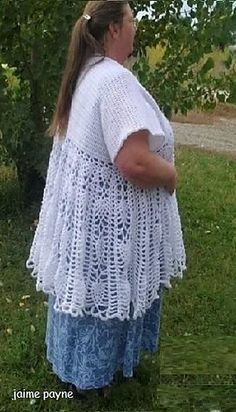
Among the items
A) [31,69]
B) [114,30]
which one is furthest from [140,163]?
[31,69]

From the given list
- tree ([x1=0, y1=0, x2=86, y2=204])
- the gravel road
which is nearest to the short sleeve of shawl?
tree ([x1=0, y1=0, x2=86, y2=204])

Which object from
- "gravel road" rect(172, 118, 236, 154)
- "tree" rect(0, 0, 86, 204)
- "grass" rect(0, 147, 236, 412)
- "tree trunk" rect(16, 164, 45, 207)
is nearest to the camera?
"grass" rect(0, 147, 236, 412)

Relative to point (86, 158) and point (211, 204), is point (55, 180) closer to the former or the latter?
point (86, 158)

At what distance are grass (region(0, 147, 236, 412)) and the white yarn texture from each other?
1.41ft

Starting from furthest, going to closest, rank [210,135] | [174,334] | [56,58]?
[210,135], [56,58], [174,334]

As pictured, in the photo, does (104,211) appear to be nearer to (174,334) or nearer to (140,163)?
(140,163)

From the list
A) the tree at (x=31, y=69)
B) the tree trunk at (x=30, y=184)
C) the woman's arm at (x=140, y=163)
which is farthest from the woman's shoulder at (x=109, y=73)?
the tree trunk at (x=30, y=184)

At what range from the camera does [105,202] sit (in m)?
2.63

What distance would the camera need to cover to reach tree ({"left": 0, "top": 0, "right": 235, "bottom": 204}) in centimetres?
459

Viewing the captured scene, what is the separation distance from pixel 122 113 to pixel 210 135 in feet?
23.1

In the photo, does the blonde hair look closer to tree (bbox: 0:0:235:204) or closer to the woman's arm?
the woman's arm

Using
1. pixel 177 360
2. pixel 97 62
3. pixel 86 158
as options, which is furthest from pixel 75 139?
pixel 177 360

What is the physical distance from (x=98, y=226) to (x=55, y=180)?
26cm

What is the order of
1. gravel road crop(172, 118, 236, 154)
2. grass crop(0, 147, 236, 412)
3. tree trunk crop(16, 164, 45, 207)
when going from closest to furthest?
1. grass crop(0, 147, 236, 412)
2. tree trunk crop(16, 164, 45, 207)
3. gravel road crop(172, 118, 236, 154)
